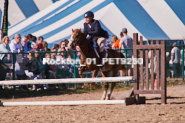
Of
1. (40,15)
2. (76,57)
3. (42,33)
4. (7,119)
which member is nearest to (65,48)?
(76,57)

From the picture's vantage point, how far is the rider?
9729 millimetres

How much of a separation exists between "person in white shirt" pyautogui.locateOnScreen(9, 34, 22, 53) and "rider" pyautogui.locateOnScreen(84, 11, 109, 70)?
10.9 feet

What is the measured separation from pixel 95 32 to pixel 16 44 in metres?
3.83

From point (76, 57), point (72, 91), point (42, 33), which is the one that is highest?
point (42, 33)

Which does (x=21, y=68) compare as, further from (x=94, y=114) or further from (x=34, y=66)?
(x=94, y=114)

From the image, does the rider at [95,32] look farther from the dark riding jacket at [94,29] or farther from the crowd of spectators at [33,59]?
the crowd of spectators at [33,59]

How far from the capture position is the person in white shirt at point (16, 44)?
1232 centimetres

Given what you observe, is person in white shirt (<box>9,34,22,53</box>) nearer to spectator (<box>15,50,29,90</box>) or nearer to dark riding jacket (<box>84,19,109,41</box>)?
spectator (<box>15,50,29,90</box>)

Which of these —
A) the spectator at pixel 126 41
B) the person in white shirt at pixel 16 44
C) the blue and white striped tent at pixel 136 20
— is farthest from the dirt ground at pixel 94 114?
the blue and white striped tent at pixel 136 20

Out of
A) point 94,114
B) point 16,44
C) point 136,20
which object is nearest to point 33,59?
point 16,44

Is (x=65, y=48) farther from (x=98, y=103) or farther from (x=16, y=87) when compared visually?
(x=98, y=103)

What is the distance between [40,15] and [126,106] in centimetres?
1072

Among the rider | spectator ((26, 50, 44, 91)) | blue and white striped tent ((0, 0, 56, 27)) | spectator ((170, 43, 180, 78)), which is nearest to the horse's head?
the rider

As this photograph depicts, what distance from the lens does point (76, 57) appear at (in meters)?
12.6
